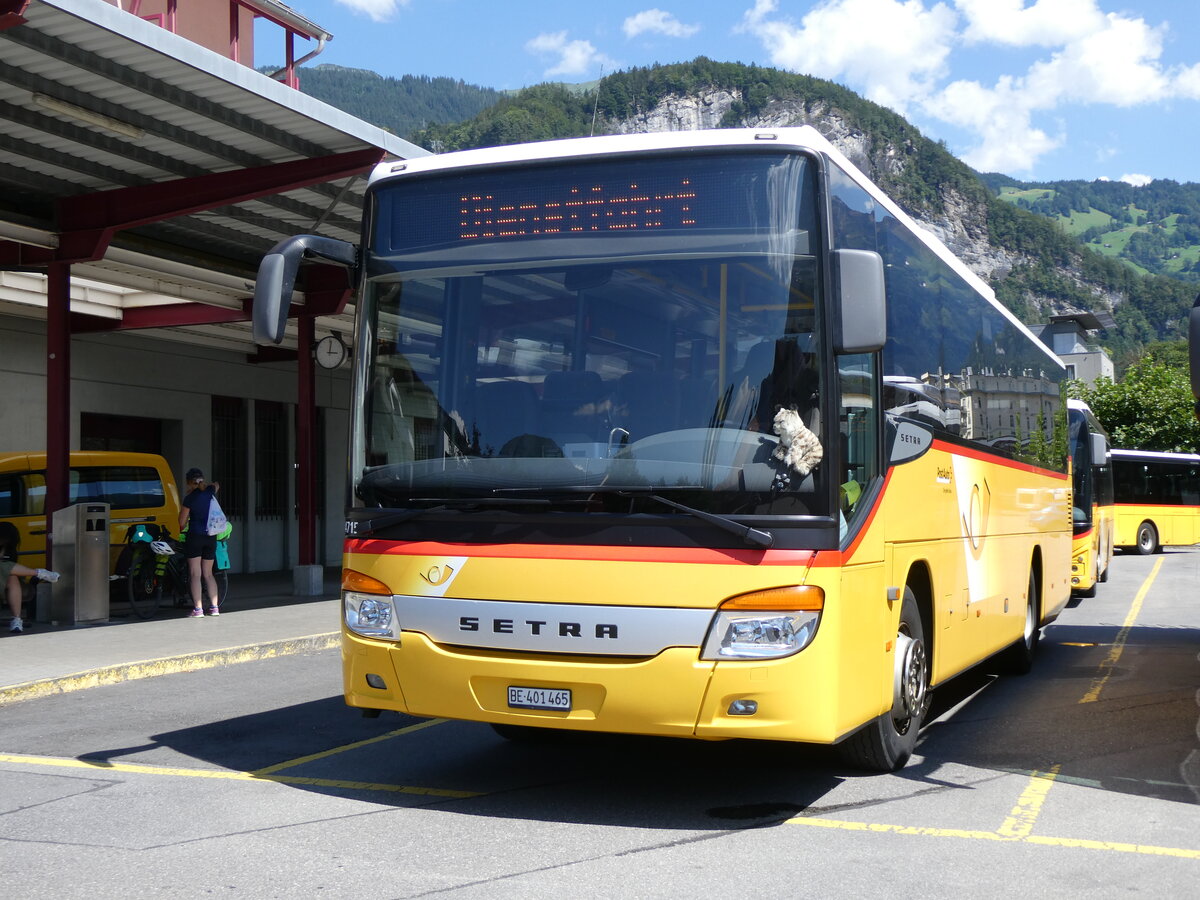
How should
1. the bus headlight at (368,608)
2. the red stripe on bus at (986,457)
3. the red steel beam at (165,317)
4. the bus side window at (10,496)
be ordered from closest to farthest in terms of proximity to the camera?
the bus headlight at (368,608) → the red stripe on bus at (986,457) → the bus side window at (10,496) → the red steel beam at (165,317)

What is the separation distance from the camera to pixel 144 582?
55.6 feet

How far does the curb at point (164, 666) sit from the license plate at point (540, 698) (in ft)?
19.1

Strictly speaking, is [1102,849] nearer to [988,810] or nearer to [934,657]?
[988,810]

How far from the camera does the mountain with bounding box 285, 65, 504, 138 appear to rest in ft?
414

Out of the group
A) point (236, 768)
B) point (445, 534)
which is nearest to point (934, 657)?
point (445, 534)

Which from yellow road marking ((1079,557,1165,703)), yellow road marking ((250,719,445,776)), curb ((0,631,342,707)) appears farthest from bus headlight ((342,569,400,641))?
yellow road marking ((1079,557,1165,703))

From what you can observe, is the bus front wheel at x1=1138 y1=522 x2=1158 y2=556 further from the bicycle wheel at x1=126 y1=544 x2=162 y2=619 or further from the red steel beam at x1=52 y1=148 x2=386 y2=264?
the red steel beam at x1=52 y1=148 x2=386 y2=264

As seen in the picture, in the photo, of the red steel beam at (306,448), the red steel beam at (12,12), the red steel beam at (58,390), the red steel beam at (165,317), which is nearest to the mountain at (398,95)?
the red steel beam at (165,317)

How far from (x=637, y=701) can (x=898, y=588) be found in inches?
67.9

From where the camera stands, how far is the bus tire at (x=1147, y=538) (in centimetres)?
3814

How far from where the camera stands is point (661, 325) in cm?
591

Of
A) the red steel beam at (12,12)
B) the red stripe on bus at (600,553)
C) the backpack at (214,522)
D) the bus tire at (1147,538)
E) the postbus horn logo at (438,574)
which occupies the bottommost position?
the bus tire at (1147,538)

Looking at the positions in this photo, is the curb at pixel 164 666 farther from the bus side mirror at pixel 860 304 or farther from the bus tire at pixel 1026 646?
the bus side mirror at pixel 860 304

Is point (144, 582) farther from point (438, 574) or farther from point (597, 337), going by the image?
point (597, 337)
